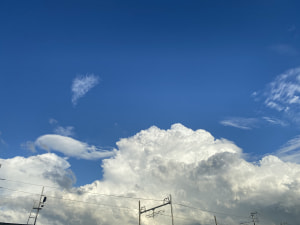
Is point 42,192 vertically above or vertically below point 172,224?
above

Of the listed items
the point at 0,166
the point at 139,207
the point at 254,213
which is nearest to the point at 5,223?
the point at 0,166

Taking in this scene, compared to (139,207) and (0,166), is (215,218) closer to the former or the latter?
(139,207)

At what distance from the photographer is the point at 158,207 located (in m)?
39.8

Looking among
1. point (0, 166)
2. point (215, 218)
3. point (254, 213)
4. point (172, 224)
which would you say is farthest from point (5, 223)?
point (254, 213)

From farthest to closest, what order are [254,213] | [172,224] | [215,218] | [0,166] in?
[254,213] < [215,218] < [172,224] < [0,166]

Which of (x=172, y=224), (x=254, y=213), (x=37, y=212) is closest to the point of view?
(x=172, y=224)

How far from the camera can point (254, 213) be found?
72.6 metres

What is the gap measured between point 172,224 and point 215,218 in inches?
1267

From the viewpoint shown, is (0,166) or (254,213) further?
(254,213)

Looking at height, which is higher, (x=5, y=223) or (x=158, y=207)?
(x=158, y=207)

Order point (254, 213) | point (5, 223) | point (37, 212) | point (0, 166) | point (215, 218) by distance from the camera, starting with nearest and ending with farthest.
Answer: point (5, 223)
point (0, 166)
point (37, 212)
point (215, 218)
point (254, 213)

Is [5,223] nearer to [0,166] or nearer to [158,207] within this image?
[0,166]

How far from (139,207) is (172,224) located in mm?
7355

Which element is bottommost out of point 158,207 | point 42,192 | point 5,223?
point 5,223
